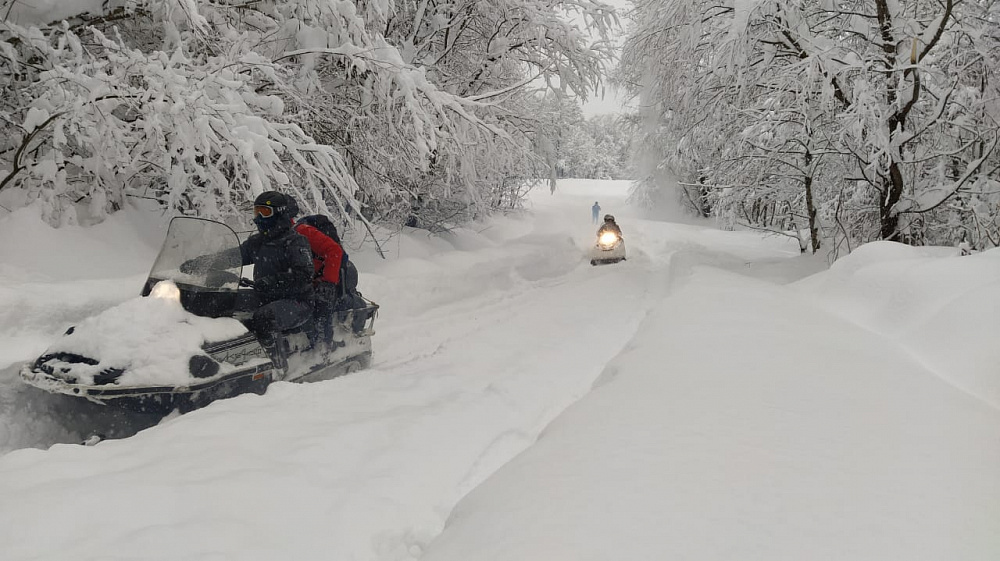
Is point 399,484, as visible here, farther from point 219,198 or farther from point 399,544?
point 219,198

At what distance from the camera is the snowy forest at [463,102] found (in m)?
5.49

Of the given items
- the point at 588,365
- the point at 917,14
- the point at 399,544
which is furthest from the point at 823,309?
the point at 399,544

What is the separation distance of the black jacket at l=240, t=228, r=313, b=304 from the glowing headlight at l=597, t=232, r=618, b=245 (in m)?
10.6

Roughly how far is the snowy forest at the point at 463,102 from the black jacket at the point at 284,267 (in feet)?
2.21

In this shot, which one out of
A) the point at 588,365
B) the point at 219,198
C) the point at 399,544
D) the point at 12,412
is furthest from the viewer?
the point at 219,198

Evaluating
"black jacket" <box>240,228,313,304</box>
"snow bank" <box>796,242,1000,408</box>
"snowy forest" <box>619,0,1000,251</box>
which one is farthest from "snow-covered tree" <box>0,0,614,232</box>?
"snow bank" <box>796,242,1000,408</box>

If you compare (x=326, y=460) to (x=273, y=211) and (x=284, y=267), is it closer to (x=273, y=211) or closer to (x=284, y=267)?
(x=284, y=267)

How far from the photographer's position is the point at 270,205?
4.54 m

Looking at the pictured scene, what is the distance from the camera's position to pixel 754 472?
2.57 metres

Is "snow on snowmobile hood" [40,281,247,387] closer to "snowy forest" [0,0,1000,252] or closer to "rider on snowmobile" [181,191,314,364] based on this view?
"rider on snowmobile" [181,191,314,364]

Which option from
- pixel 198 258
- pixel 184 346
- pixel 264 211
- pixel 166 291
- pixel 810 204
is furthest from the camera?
pixel 810 204

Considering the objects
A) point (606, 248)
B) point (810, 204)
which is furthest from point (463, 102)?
point (606, 248)

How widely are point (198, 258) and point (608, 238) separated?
11.3m

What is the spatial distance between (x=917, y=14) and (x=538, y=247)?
359 inches
